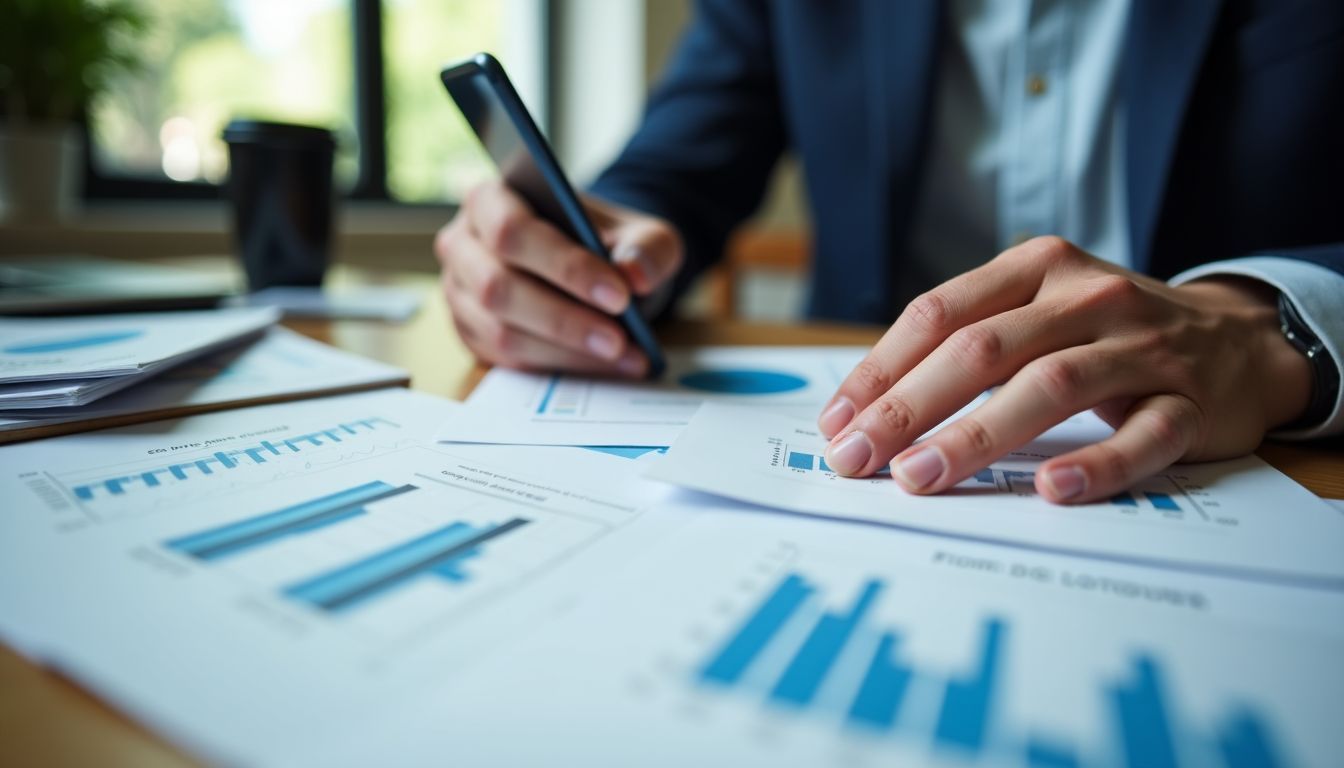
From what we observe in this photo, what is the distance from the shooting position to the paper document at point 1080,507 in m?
0.26

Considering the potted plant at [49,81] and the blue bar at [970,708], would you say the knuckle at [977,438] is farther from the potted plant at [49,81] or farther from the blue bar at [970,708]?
the potted plant at [49,81]

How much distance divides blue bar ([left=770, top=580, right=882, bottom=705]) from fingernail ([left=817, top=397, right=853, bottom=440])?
0.16 meters

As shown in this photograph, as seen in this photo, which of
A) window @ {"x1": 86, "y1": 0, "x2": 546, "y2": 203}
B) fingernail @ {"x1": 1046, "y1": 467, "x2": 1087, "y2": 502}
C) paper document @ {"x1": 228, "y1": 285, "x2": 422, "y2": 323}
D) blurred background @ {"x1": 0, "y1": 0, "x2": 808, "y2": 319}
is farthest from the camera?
window @ {"x1": 86, "y1": 0, "x2": 546, "y2": 203}

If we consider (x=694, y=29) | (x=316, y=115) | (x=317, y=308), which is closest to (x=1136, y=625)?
(x=317, y=308)

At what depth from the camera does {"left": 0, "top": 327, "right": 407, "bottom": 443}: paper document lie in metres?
0.40

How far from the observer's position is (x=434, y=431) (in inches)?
15.9

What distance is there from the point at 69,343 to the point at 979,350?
58 centimetres

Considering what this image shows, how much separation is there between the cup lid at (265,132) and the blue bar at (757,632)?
753 mm

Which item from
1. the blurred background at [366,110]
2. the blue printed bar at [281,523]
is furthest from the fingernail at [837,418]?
the blurred background at [366,110]

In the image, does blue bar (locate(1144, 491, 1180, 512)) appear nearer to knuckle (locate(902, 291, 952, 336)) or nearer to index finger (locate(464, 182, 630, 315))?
knuckle (locate(902, 291, 952, 336))

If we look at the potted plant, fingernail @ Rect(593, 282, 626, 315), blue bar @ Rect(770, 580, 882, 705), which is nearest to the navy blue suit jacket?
fingernail @ Rect(593, 282, 626, 315)

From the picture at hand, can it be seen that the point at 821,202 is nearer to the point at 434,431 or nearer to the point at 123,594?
the point at 434,431

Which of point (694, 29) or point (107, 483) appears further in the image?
point (694, 29)

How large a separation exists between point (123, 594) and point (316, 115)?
77.5 inches
